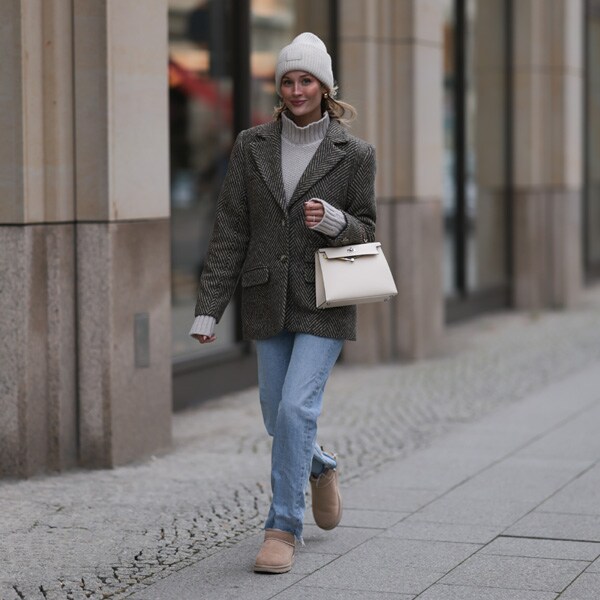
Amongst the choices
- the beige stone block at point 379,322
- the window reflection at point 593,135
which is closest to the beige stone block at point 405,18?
the beige stone block at point 379,322

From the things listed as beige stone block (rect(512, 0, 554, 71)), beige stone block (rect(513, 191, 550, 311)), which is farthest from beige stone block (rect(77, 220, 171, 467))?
beige stone block (rect(512, 0, 554, 71))

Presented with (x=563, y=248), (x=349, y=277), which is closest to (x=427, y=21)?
(x=563, y=248)

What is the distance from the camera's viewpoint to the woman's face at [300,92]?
534cm

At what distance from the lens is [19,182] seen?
6883mm

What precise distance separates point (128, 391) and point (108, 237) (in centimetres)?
80

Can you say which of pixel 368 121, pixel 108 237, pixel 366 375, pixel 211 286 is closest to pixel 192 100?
pixel 368 121

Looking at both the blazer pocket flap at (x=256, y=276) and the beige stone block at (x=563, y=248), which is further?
the beige stone block at (x=563, y=248)

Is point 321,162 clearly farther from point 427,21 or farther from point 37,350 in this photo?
point 427,21

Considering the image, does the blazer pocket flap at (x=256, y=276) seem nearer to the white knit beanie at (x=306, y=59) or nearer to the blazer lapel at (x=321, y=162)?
the blazer lapel at (x=321, y=162)

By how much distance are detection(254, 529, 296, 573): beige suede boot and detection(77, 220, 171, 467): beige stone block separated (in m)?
2.08

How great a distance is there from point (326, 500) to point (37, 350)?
77.1 inches

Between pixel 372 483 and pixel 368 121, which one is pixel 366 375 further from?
pixel 372 483

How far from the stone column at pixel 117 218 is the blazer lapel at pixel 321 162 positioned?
203cm

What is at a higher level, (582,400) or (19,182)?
(19,182)
